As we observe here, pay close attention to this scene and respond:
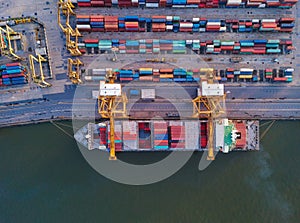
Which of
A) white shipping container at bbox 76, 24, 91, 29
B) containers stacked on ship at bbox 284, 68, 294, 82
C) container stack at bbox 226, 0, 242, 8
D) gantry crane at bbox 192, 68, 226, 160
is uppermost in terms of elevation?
container stack at bbox 226, 0, 242, 8

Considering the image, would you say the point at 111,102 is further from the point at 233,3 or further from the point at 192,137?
the point at 233,3

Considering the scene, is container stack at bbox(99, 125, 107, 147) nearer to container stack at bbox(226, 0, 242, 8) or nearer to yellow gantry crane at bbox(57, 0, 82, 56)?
yellow gantry crane at bbox(57, 0, 82, 56)

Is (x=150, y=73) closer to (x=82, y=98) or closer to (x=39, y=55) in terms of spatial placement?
(x=82, y=98)

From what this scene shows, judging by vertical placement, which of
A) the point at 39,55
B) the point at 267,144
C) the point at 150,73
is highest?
the point at 39,55

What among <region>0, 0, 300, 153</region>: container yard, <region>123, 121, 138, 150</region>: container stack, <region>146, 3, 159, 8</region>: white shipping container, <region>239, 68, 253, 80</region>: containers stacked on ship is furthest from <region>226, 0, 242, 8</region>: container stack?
<region>123, 121, 138, 150</region>: container stack

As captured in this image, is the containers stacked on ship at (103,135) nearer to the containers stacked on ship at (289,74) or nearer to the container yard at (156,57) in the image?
the container yard at (156,57)

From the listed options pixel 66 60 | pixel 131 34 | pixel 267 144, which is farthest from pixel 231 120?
pixel 66 60
